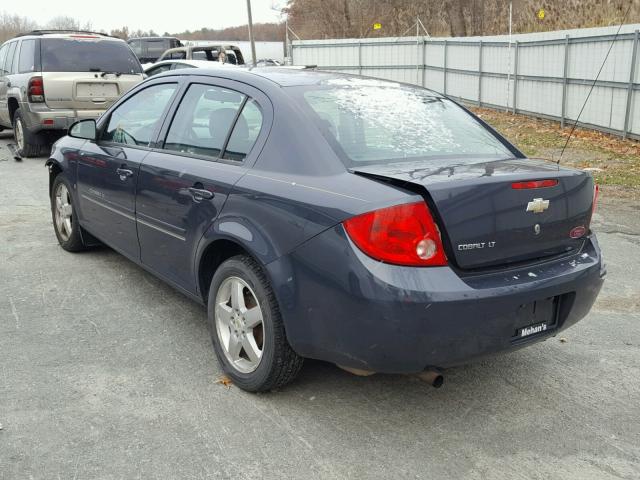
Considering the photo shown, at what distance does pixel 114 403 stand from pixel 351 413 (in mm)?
1173

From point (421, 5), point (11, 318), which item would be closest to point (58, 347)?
point (11, 318)

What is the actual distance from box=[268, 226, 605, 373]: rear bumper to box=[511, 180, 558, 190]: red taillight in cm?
37

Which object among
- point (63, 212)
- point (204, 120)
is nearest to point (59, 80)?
point (63, 212)

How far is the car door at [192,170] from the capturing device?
3.59 metres

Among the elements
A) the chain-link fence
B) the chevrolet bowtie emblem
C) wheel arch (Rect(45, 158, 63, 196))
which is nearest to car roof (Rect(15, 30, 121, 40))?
Result: wheel arch (Rect(45, 158, 63, 196))

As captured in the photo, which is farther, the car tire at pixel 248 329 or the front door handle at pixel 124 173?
the front door handle at pixel 124 173

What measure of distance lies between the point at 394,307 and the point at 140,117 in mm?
2743

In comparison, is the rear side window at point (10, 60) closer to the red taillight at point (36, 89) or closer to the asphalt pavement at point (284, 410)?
the red taillight at point (36, 89)

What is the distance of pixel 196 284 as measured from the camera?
12.6 feet

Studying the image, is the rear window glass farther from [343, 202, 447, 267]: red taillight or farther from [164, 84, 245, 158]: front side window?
[343, 202, 447, 267]: red taillight

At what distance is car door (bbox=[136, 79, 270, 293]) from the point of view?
3.59 metres

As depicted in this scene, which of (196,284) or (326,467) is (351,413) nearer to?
(326,467)

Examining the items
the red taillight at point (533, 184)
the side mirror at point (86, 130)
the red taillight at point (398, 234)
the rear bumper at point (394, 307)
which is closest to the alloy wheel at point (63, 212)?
the side mirror at point (86, 130)

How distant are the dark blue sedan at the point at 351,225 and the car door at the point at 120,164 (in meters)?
0.09
